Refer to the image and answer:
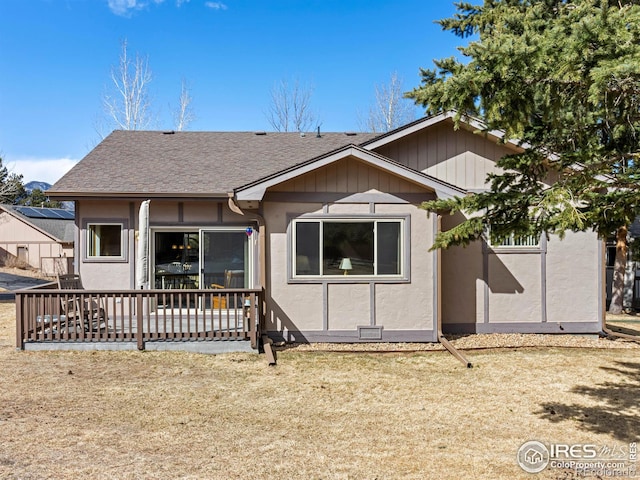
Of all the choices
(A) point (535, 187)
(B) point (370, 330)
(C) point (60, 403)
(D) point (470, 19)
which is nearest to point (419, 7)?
(D) point (470, 19)

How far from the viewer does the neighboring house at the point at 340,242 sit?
28.4 ft

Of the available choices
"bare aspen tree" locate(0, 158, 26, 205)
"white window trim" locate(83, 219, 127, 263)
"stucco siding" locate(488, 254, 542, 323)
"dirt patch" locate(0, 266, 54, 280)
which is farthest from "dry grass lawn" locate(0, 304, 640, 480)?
"bare aspen tree" locate(0, 158, 26, 205)

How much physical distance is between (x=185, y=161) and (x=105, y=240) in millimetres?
2708

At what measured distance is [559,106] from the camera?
3779 millimetres

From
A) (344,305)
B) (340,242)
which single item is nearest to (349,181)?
(340,242)

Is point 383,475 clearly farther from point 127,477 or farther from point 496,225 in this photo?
point 496,225

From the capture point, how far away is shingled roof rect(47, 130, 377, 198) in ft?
31.0

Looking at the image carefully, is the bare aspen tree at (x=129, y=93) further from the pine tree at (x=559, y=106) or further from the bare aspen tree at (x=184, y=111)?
the pine tree at (x=559, y=106)

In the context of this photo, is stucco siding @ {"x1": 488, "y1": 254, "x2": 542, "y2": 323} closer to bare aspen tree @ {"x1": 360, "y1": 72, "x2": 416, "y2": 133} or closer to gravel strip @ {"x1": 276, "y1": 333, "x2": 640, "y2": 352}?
gravel strip @ {"x1": 276, "y1": 333, "x2": 640, "y2": 352}

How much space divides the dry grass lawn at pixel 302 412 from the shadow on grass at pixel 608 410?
2cm

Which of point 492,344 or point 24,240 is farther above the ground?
point 24,240

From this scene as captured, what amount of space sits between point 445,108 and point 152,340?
6.34m

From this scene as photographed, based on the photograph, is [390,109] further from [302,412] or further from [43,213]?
[43,213]

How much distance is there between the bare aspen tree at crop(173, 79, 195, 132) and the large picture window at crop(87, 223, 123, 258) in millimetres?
17560
